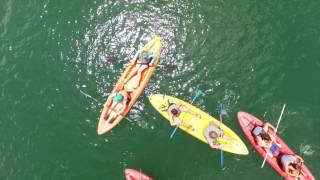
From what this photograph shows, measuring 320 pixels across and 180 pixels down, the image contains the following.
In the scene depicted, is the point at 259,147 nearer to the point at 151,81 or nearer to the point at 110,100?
the point at 151,81

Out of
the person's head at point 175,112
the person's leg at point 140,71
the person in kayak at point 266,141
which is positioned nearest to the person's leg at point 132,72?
the person's leg at point 140,71

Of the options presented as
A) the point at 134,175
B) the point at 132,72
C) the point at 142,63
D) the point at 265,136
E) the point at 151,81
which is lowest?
the point at 134,175

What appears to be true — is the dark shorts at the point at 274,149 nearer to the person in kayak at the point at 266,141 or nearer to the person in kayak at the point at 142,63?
the person in kayak at the point at 266,141

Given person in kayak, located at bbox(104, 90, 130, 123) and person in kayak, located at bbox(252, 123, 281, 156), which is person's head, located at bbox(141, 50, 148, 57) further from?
person in kayak, located at bbox(252, 123, 281, 156)

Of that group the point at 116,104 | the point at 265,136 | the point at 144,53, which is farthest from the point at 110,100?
the point at 265,136

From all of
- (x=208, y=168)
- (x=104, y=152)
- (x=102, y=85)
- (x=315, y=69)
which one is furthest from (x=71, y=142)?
(x=315, y=69)
